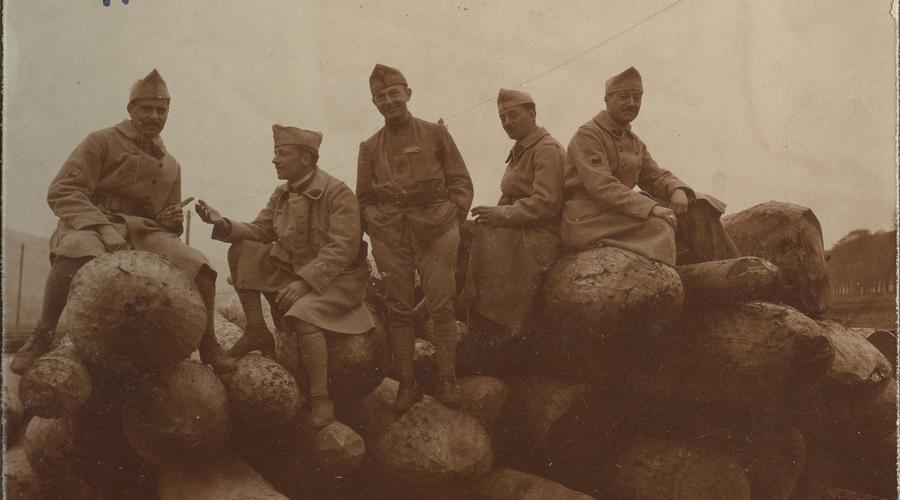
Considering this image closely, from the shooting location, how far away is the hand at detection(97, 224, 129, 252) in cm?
343

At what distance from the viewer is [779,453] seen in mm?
4297

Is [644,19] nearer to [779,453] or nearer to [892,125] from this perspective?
[892,125]

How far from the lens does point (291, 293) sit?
3.69m

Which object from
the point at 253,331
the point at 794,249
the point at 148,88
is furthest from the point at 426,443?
the point at 794,249

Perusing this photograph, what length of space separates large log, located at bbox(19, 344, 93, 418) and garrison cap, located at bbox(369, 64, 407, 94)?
1851 mm

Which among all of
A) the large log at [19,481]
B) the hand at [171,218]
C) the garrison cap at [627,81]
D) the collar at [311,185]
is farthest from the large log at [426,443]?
the garrison cap at [627,81]

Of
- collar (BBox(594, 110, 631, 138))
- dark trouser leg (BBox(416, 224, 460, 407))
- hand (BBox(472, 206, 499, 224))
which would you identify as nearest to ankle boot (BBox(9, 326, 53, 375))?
dark trouser leg (BBox(416, 224, 460, 407))

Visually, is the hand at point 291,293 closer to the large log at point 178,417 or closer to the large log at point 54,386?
the large log at point 178,417

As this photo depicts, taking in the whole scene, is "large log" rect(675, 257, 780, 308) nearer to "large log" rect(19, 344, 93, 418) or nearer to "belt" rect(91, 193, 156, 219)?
"belt" rect(91, 193, 156, 219)

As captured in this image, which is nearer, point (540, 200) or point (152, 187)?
point (152, 187)

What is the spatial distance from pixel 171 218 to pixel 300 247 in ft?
1.97

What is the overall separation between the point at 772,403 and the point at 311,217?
2508 millimetres

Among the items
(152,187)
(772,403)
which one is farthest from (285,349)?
(772,403)

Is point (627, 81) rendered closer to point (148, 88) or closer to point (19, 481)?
point (148, 88)
